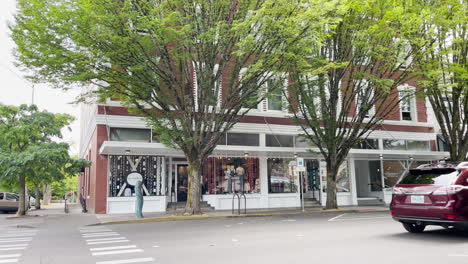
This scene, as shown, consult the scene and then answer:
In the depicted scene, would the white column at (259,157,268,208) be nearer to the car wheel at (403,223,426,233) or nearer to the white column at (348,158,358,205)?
the white column at (348,158,358,205)

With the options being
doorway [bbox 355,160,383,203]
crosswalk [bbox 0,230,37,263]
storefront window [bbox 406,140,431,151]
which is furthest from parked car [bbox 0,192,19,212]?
storefront window [bbox 406,140,431,151]

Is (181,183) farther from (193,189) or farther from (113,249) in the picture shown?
(113,249)

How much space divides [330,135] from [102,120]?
11.7 metres

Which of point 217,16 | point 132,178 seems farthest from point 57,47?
point 132,178

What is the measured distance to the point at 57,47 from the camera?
12766 millimetres

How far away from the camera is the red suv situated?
8039 mm

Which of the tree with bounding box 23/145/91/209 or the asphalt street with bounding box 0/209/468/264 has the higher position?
the tree with bounding box 23/145/91/209

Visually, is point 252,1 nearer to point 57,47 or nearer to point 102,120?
point 57,47

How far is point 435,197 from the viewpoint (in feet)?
27.2

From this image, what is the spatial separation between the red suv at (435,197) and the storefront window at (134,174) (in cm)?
1330

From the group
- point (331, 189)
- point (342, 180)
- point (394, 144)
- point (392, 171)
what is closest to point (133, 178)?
point (331, 189)

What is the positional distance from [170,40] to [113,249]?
8260 mm

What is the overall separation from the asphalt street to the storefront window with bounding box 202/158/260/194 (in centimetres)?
920

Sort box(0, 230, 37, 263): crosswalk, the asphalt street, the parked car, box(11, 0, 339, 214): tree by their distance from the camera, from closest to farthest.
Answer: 1. the asphalt street
2. box(0, 230, 37, 263): crosswalk
3. box(11, 0, 339, 214): tree
4. the parked car
